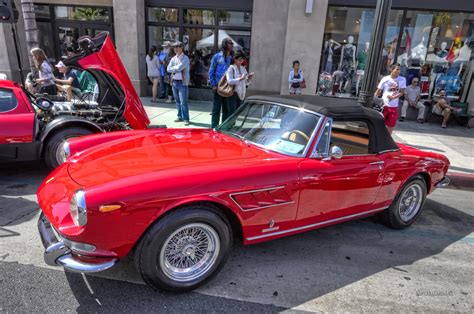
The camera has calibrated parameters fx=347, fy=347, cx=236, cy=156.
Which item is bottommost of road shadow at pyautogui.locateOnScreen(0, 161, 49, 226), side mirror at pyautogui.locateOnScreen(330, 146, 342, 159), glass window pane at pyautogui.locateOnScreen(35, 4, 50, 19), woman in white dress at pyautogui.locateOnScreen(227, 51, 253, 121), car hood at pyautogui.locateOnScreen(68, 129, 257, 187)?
road shadow at pyautogui.locateOnScreen(0, 161, 49, 226)

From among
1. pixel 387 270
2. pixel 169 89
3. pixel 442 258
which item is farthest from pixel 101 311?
pixel 169 89

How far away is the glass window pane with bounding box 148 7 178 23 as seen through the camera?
12.2 meters

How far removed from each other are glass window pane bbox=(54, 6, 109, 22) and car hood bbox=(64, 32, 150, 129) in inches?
315

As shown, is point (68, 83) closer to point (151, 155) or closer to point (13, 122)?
point (13, 122)

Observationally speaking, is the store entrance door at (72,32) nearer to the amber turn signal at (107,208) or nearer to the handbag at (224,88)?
the handbag at (224,88)

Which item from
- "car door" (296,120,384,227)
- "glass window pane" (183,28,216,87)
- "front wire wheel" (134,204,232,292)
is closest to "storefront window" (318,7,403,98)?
"glass window pane" (183,28,216,87)

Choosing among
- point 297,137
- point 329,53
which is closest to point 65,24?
point 329,53

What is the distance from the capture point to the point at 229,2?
1171 cm

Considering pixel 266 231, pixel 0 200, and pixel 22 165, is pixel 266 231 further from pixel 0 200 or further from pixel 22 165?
pixel 22 165

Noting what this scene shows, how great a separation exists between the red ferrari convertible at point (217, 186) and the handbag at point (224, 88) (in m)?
3.11

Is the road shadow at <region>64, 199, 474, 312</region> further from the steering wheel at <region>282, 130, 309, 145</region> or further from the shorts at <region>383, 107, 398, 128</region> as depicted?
the shorts at <region>383, 107, 398, 128</region>

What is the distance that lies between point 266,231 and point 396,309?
1.19 m

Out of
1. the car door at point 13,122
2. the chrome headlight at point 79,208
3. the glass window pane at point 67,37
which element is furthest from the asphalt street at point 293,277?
the glass window pane at point 67,37

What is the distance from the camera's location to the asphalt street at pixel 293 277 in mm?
2621
